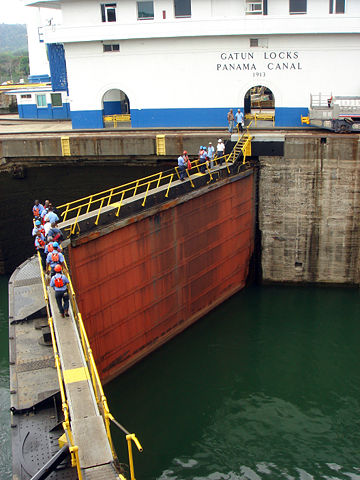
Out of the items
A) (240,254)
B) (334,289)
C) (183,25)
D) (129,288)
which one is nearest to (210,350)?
(129,288)

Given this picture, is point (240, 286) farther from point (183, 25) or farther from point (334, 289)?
point (183, 25)

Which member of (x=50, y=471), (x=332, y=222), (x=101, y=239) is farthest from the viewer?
(x=332, y=222)

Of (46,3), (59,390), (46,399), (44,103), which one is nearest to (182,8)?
(46,3)

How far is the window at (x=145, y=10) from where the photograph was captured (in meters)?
26.6

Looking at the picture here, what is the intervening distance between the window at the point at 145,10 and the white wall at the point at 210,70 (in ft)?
4.51

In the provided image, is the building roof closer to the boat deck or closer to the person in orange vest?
the person in orange vest

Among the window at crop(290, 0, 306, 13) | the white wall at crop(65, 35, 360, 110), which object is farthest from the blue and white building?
the window at crop(290, 0, 306, 13)

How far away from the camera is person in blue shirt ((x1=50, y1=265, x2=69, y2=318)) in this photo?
38.2 feet

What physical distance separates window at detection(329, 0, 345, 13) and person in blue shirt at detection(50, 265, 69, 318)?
2122cm

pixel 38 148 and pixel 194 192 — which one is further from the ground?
pixel 38 148

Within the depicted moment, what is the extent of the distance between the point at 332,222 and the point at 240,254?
4.39 m

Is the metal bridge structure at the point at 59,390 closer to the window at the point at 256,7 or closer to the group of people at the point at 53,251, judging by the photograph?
the group of people at the point at 53,251

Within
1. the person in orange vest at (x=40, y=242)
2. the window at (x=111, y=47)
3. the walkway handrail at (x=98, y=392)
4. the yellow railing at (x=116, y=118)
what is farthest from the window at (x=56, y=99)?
the walkway handrail at (x=98, y=392)

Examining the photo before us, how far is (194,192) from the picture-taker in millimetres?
19828
